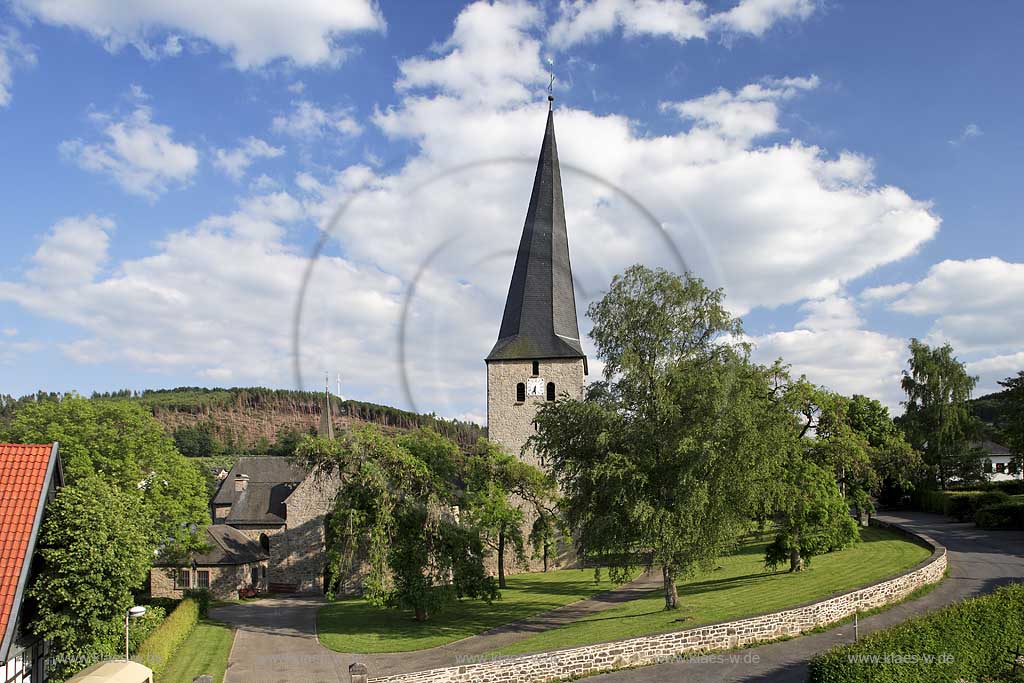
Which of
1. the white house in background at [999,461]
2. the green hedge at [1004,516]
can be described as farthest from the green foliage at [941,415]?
the green hedge at [1004,516]

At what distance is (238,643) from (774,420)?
24.3 meters

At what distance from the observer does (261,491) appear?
5731 centimetres

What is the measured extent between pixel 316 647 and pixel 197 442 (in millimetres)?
158463

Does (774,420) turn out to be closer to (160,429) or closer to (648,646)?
(648,646)

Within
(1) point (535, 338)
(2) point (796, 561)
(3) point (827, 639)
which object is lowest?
(3) point (827, 639)

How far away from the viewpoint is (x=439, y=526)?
33.4m

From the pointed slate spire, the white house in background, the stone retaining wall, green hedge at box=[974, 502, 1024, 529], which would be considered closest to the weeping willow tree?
the stone retaining wall

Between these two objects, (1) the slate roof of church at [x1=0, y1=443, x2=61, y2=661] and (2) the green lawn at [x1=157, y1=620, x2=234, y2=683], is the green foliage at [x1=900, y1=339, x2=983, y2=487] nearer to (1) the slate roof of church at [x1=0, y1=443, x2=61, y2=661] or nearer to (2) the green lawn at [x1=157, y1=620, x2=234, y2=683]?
(2) the green lawn at [x1=157, y1=620, x2=234, y2=683]

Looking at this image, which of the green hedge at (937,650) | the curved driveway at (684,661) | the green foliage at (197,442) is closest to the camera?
the green hedge at (937,650)

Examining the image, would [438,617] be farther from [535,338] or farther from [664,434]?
[535,338]

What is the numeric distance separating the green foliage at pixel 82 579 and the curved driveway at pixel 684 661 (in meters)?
4.51

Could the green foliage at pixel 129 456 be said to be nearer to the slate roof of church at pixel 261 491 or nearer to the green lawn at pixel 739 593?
the slate roof of church at pixel 261 491

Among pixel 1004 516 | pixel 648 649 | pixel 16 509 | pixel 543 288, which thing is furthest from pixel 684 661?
pixel 1004 516

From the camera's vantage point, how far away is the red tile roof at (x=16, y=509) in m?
19.1
